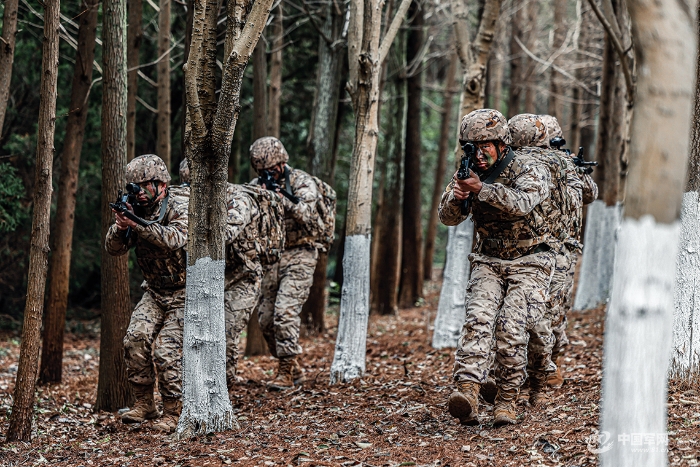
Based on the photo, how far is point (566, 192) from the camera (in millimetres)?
6895

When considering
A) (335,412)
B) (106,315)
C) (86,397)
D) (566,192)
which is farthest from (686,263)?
(86,397)

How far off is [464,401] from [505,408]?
0.47 metres

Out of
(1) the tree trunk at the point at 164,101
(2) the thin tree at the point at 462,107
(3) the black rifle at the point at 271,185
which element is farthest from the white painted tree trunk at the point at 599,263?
(1) the tree trunk at the point at 164,101

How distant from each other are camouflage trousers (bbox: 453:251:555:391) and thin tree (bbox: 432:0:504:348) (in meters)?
4.33

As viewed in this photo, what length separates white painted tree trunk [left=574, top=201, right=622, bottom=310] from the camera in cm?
1445

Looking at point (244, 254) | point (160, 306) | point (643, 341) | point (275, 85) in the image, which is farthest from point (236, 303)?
point (275, 85)

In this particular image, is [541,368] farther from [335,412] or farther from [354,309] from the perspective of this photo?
[354,309]

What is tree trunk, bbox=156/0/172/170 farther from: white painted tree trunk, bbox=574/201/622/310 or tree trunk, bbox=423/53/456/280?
tree trunk, bbox=423/53/456/280

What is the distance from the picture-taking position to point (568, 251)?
7.25 metres

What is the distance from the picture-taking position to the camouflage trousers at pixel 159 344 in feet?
22.7

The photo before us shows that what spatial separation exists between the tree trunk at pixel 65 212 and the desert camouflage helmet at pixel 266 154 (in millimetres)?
2082

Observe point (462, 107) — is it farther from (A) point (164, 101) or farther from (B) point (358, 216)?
(A) point (164, 101)

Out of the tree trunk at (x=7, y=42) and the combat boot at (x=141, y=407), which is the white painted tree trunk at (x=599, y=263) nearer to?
the combat boot at (x=141, y=407)

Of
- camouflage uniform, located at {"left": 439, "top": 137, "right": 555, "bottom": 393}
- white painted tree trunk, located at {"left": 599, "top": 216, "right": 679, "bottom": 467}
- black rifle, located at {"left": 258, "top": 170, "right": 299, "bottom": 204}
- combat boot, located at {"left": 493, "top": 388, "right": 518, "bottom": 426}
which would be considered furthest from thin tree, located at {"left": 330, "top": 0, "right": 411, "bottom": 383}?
white painted tree trunk, located at {"left": 599, "top": 216, "right": 679, "bottom": 467}
